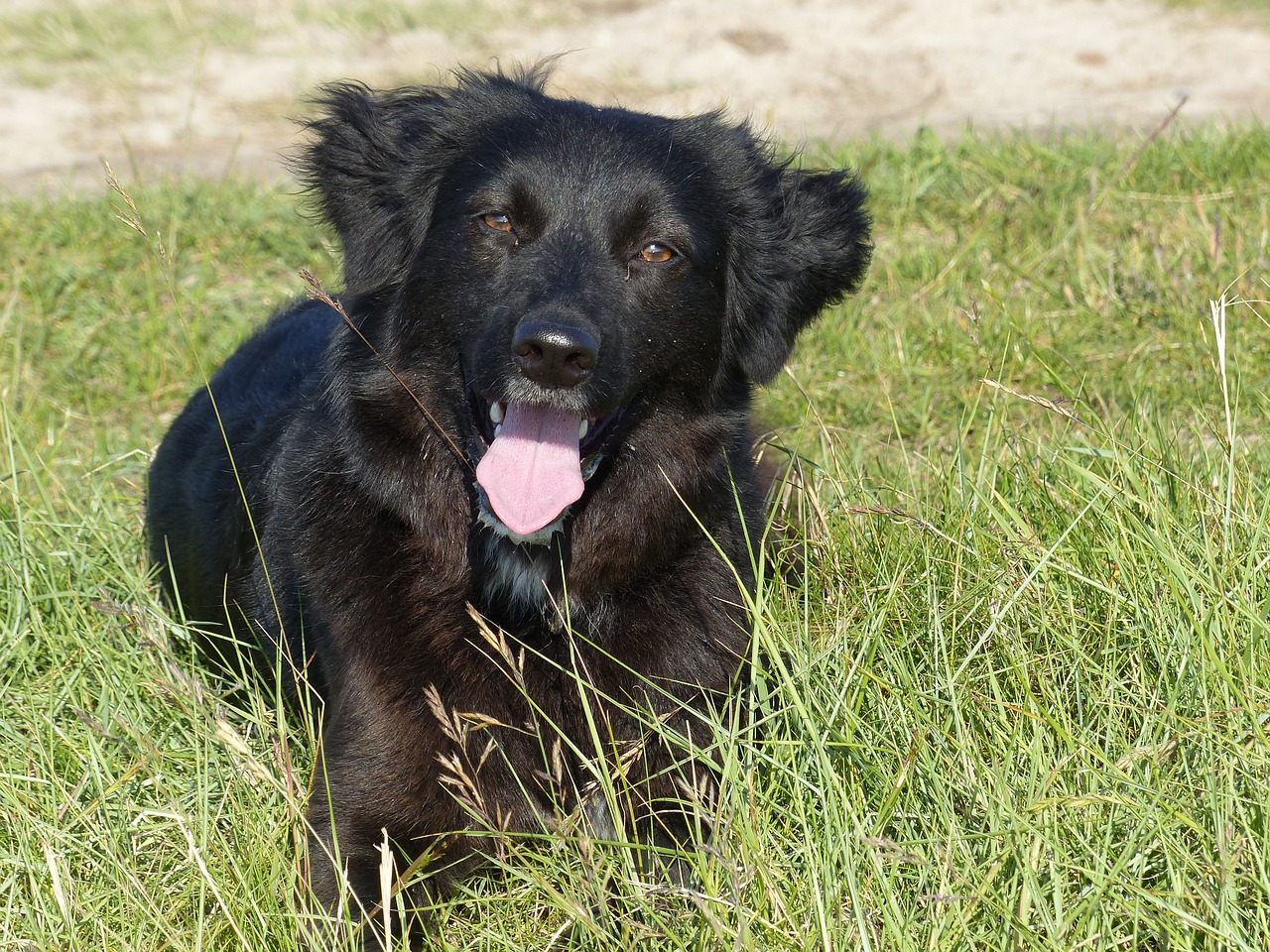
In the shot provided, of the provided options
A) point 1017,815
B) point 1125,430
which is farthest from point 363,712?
point 1125,430

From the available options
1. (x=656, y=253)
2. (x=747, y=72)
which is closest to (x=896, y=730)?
(x=656, y=253)

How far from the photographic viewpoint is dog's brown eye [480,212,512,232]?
286 cm

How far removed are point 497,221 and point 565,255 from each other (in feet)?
0.65

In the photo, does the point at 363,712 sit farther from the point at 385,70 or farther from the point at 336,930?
the point at 385,70

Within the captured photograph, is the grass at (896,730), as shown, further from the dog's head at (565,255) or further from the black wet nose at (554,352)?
the black wet nose at (554,352)

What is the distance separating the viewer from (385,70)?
9398mm

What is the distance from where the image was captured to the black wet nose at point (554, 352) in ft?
8.27

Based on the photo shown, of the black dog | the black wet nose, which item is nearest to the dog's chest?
the black dog

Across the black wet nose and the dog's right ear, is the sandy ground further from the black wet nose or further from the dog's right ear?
the black wet nose

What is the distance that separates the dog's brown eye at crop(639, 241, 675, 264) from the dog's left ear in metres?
0.28

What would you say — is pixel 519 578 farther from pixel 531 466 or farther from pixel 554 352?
pixel 554 352

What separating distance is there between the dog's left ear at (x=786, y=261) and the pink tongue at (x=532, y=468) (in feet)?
1.90

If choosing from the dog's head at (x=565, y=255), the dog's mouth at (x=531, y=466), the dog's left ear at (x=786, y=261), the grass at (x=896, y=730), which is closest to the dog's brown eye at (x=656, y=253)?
the dog's head at (x=565, y=255)

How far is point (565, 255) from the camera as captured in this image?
109 inches
